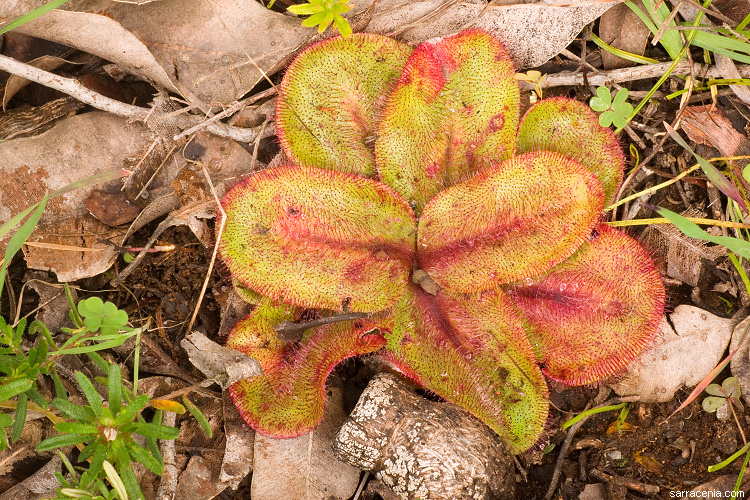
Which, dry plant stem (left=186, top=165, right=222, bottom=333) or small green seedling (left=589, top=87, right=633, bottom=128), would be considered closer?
dry plant stem (left=186, top=165, right=222, bottom=333)

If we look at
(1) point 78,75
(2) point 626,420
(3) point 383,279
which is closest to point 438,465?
(3) point 383,279

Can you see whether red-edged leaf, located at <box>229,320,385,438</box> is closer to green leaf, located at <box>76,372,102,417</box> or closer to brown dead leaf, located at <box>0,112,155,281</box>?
green leaf, located at <box>76,372,102,417</box>

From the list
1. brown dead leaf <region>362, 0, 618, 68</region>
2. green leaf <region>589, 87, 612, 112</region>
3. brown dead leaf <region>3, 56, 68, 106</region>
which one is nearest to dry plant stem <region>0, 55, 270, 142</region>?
brown dead leaf <region>3, 56, 68, 106</region>

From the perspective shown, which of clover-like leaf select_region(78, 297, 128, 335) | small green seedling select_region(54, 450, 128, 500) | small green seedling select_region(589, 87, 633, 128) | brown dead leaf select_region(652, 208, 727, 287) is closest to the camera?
small green seedling select_region(54, 450, 128, 500)

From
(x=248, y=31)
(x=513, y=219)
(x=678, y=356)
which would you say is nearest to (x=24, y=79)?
(x=248, y=31)

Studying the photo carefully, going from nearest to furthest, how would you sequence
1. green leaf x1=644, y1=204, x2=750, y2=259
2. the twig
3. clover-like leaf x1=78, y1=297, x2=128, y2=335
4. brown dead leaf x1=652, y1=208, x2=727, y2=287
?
1. clover-like leaf x1=78, y1=297, x2=128, y2=335
2. green leaf x1=644, y1=204, x2=750, y2=259
3. the twig
4. brown dead leaf x1=652, y1=208, x2=727, y2=287

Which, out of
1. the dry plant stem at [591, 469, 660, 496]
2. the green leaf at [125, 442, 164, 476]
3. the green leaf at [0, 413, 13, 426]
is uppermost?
the green leaf at [0, 413, 13, 426]

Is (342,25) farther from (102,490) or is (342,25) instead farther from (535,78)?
(102,490)
